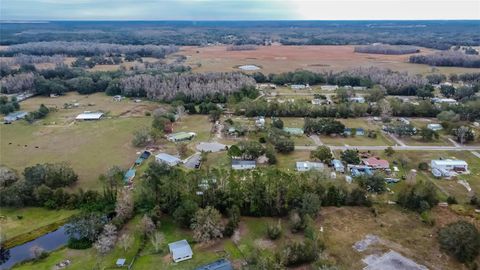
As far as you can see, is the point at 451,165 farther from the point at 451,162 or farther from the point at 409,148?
the point at 409,148

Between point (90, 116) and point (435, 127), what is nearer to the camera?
point (435, 127)

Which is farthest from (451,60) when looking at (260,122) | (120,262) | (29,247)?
(29,247)

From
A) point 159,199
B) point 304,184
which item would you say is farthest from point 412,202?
point 159,199

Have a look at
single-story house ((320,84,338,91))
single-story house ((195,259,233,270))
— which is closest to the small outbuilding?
single-story house ((195,259,233,270))

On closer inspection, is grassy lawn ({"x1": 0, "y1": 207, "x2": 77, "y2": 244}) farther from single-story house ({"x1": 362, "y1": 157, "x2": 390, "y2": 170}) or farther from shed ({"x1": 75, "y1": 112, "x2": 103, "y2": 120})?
single-story house ({"x1": 362, "y1": 157, "x2": 390, "y2": 170})

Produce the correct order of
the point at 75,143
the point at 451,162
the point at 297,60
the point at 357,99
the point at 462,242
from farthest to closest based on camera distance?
the point at 297,60 < the point at 357,99 < the point at 75,143 < the point at 451,162 < the point at 462,242

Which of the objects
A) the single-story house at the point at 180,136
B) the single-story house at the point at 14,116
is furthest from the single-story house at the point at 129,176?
the single-story house at the point at 14,116

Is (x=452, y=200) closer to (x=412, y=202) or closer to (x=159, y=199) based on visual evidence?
(x=412, y=202)
